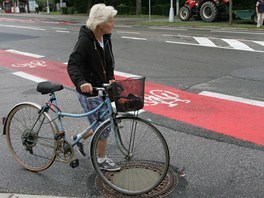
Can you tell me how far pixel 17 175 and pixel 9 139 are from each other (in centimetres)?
48

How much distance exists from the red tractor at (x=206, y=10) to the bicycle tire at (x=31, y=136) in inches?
837

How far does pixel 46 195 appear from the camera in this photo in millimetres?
3721

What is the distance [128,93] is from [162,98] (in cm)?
380

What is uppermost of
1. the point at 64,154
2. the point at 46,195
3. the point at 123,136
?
the point at 123,136

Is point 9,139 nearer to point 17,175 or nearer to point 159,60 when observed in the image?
point 17,175

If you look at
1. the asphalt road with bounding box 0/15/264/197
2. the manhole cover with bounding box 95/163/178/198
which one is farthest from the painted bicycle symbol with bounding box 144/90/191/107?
the manhole cover with bounding box 95/163/178/198

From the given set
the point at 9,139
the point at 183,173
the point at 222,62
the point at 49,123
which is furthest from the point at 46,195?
the point at 222,62

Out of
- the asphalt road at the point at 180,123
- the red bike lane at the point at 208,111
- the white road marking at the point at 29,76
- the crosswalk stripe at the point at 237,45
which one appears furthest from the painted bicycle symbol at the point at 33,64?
the crosswalk stripe at the point at 237,45

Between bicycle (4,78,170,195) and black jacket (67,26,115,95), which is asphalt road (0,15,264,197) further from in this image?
black jacket (67,26,115,95)

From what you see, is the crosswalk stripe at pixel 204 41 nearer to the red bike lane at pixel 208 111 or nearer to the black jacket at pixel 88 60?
the red bike lane at pixel 208 111

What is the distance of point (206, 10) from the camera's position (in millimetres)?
24562

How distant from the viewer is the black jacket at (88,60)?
147 inches

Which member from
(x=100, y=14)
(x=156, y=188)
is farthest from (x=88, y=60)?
(x=156, y=188)

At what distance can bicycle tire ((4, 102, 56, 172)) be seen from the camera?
13.3 feet
